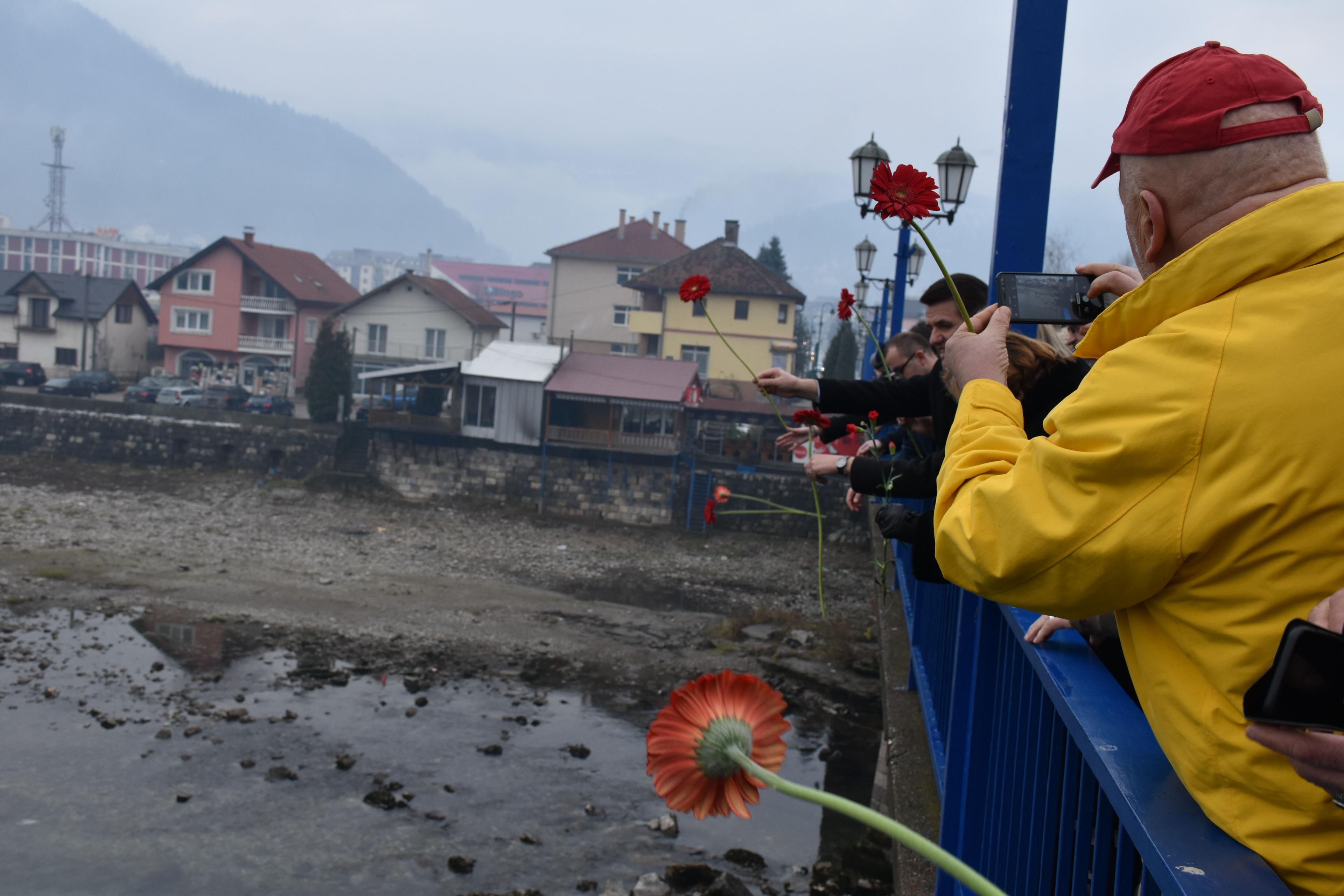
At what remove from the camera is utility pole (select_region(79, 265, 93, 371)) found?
41.5 meters

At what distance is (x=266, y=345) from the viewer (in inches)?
1677

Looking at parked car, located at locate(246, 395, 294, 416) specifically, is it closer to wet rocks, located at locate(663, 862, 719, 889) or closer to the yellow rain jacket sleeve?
wet rocks, located at locate(663, 862, 719, 889)

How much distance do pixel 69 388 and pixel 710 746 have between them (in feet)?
141

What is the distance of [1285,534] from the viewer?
938mm

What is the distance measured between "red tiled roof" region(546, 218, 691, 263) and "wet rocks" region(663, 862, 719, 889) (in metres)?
39.2

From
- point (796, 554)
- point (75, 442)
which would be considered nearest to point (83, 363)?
point (75, 442)

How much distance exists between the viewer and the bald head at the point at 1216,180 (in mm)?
1094

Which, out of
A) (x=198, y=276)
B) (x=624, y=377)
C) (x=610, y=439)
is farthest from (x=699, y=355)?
(x=198, y=276)

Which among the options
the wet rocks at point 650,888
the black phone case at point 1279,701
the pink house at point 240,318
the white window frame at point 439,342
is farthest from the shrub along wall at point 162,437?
the black phone case at point 1279,701

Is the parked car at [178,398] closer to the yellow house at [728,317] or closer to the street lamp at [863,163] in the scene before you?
the yellow house at [728,317]

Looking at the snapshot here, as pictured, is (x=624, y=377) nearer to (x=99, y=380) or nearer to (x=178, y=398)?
(x=178, y=398)

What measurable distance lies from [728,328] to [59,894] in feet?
113

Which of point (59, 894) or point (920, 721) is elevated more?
point (920, 721)

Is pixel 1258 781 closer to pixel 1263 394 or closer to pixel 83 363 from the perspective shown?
pixel 1263 394
